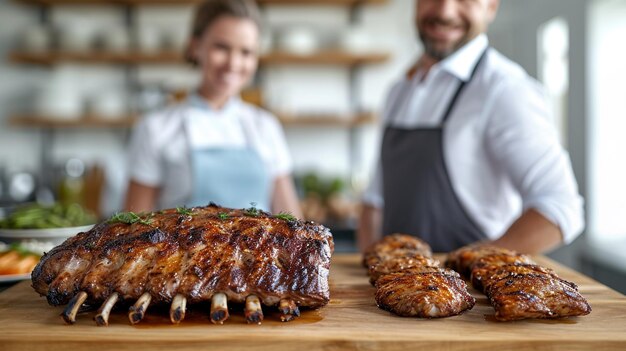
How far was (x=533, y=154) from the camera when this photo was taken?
7.34ft

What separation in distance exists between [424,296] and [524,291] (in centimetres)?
23

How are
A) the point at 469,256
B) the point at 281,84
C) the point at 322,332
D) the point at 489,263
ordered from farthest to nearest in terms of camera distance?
the point at 281,84 → the point at 469,256 → the point at 489,263 → the point at 322,332

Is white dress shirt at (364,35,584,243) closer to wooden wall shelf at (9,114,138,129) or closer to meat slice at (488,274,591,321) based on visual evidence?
meat slice at (488,274,591,321)

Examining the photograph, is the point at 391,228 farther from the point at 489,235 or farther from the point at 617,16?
the point at 617,16

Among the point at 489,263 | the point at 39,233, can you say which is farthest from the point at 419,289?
the point at 39,233

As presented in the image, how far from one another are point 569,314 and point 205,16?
2.33 m

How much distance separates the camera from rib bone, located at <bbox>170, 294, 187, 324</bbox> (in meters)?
1.36

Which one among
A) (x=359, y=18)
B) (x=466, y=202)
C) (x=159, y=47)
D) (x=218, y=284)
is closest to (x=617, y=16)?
(x=359, y=18)

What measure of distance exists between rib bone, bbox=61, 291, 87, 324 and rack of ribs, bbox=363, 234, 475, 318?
0.66 metres

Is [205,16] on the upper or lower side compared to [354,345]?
upper

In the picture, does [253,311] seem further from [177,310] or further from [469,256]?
[469,256]

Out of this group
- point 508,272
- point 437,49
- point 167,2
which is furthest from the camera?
point 167,2

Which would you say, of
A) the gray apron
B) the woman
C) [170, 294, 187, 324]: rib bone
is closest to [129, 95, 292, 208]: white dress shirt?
the woman

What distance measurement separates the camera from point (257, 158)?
3.33 metres
